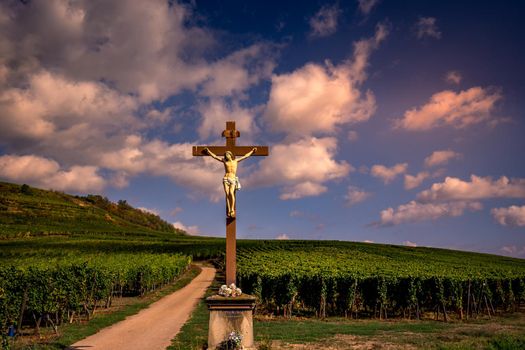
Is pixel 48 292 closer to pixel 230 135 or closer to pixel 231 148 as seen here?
pixel 231 148

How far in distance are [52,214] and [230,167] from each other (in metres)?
105

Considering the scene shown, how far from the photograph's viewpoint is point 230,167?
10672mm

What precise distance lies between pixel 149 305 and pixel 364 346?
16.7m

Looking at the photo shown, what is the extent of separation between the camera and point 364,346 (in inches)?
508

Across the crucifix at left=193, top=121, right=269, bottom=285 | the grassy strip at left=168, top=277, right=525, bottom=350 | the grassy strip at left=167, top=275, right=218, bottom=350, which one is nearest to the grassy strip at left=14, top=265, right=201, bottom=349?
the grassy strip at left=167, top=275, right=218, bottom=350

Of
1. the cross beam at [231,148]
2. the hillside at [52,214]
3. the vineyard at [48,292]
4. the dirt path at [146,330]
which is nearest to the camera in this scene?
the cross beam at [231,148]

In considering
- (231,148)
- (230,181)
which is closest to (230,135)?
(231,148)

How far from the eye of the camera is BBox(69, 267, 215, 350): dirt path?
13.6m

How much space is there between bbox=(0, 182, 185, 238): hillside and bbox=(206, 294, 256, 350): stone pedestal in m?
77.9

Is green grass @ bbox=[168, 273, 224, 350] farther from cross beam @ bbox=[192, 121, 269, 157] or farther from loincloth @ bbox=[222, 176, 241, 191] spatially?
cross beam @ bbox=[192, 121, 269, 157]

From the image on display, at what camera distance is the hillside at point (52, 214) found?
8556 centimetres

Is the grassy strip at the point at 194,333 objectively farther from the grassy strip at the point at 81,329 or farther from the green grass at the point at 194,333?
the grassy strip at the point at 81,329

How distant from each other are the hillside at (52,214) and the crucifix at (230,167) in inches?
3041

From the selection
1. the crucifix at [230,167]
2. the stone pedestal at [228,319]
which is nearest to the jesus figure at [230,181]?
the crucifix at [230,167]
